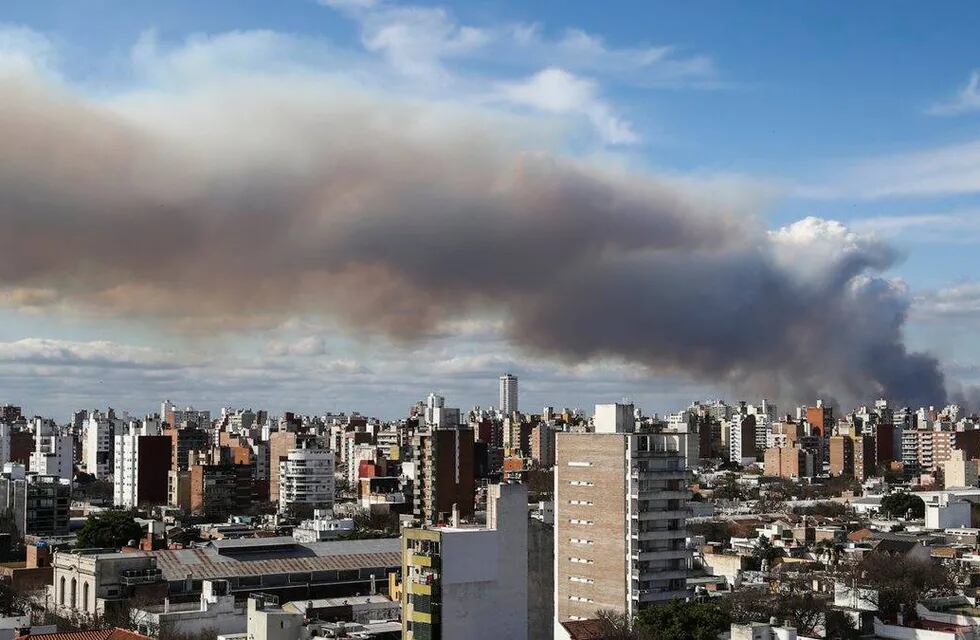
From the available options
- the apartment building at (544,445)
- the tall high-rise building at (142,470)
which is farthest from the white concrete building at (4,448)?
the apartment building at (544,445)

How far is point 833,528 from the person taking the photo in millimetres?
57312

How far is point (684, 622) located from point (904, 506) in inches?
1790

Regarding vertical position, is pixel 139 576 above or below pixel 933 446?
below

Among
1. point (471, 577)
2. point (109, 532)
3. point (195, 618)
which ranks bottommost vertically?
point (195, 618)

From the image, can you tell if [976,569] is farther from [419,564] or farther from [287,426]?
[287,426]

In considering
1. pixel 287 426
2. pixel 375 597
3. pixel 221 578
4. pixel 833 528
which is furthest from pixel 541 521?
pixel 287 426

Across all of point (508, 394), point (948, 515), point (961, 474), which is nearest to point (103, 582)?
point (948, 515)

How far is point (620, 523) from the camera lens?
3259 cm

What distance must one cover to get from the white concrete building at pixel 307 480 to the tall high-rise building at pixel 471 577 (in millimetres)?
48641

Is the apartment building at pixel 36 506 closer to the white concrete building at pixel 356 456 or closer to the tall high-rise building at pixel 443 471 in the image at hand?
the tall high-rise building at pixel 443 471

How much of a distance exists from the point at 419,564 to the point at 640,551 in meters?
5.37

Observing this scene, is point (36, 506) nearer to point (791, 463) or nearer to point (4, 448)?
A: point (4, 448)

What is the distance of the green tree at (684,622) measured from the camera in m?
28.3

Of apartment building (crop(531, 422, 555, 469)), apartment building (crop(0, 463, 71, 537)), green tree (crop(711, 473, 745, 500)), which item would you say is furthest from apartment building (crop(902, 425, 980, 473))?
apartment building (crop(0, 463, 71, 537))
